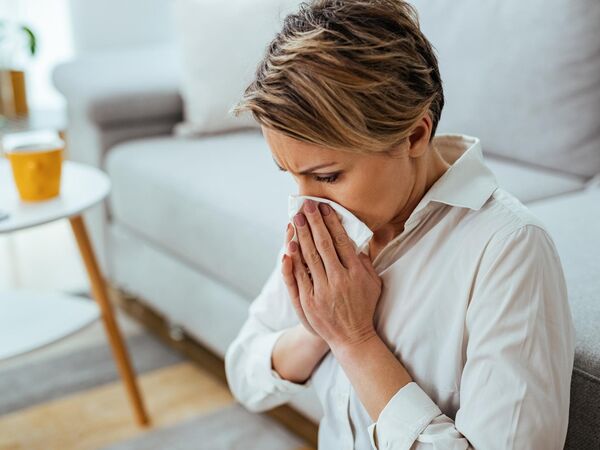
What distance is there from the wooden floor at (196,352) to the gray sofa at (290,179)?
98 millimetres

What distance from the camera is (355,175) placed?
0.96 meters

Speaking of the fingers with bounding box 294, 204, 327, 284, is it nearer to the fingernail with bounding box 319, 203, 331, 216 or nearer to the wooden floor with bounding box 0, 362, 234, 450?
the fingernail with bounding box 319, 203, 331, 216

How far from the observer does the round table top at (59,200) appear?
1.65 m

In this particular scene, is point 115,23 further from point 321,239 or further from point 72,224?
point 321,239

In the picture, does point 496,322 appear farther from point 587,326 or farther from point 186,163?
point 186,163

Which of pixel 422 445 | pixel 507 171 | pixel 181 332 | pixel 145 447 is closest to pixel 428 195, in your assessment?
pixel 422 445

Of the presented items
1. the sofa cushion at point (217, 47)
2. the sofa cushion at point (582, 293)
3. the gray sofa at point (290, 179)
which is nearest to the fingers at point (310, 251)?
the sofa cushion at point (582, 293)

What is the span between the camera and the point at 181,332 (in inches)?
93.0

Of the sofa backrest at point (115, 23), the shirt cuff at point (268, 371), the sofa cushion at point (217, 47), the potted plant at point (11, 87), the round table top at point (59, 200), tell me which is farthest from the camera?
the sofa backrest at point (115, 23)

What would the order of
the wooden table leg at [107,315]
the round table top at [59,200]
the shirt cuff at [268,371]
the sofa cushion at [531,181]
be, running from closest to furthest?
the shirt cuff at [268,371]
the round table top at [59,200]
the sofa cushion at [531,181]
the wooden table leg at [107,315]

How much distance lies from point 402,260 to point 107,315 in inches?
41.1

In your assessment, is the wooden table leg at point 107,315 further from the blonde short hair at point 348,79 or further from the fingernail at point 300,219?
the blonde short hair at point 348,79

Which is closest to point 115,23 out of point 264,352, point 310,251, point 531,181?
point 531,181

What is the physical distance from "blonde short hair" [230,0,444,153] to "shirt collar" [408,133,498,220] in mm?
114
